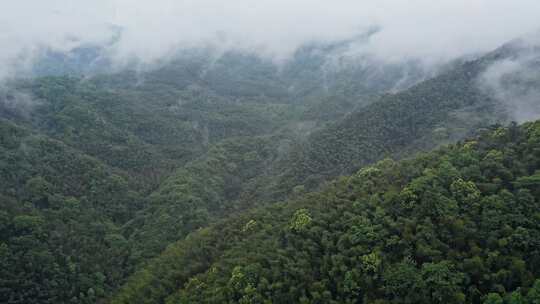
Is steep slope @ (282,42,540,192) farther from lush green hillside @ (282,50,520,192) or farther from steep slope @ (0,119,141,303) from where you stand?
steep slope @ (0,119,141,303)

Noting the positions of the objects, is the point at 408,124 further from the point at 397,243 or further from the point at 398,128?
the point at 397,243

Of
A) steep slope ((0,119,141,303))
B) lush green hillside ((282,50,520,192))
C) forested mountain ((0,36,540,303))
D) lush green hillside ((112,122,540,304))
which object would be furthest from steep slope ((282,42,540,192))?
lush green hillside ((112,122,540,304))

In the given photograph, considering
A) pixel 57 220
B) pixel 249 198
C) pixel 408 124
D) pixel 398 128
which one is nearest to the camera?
pixel 57 220

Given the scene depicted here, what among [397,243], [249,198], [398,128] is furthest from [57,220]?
[398,128]

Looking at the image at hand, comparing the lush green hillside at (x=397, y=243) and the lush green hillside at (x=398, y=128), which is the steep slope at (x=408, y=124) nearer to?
the lush green hillside at (x=398, y=128)

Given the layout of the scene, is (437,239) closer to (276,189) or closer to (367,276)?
(367,276)

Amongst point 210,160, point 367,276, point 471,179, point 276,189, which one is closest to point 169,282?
point 367,276
